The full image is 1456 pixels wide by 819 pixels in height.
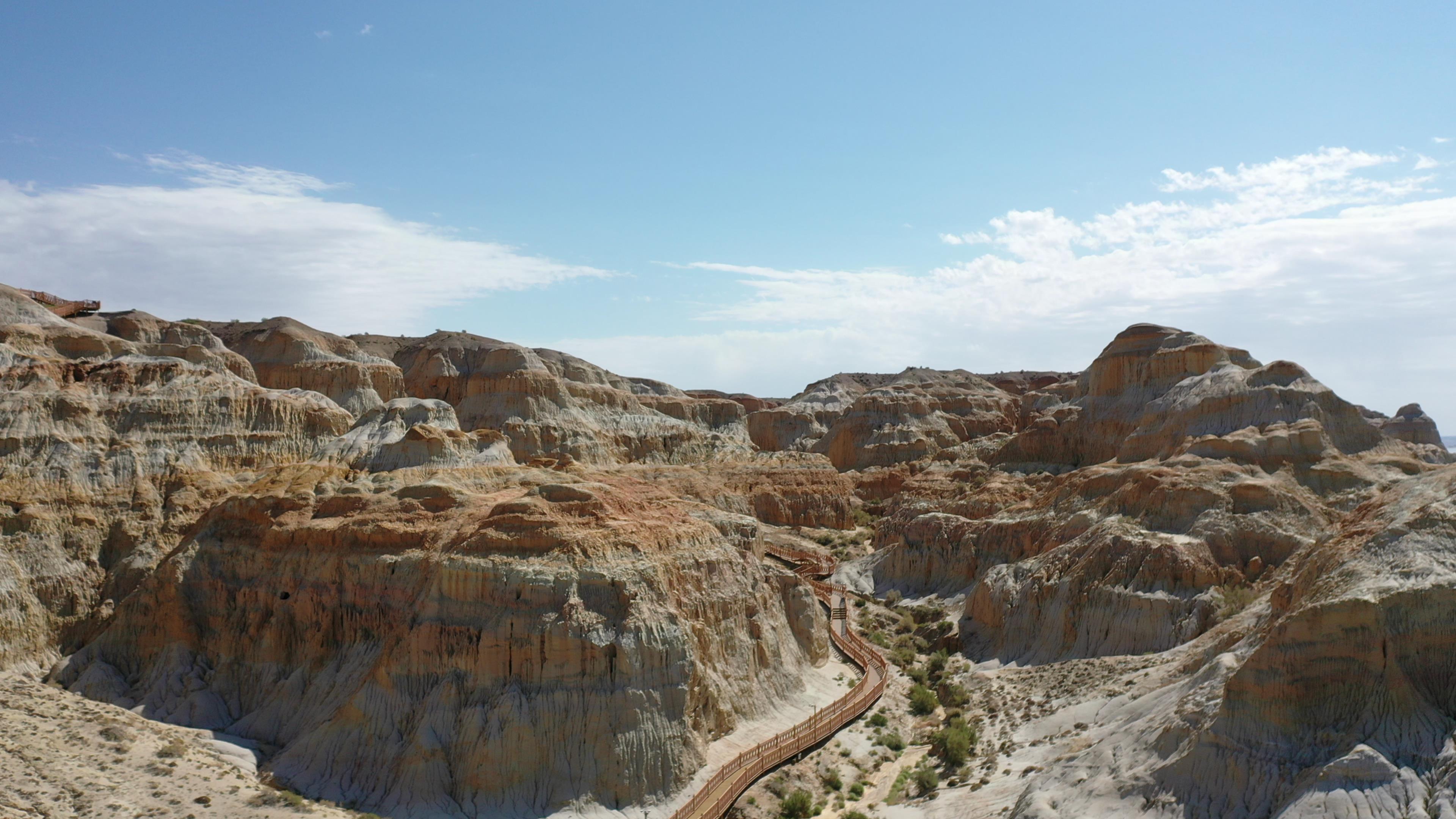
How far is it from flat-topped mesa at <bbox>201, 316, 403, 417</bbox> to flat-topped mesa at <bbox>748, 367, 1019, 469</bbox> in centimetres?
4116

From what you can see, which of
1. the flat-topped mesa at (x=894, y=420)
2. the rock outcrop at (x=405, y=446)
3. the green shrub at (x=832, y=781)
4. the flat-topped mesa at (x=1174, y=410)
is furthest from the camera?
the flat-topped mesa at (x=894, y=420)

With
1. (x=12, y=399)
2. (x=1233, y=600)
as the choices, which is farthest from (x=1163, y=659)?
(x=12, y=399)

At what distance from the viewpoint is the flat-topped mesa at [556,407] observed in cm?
8462

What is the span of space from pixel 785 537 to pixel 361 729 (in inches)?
1779

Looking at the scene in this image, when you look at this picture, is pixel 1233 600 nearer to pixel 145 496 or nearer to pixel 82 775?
pixel 82 775

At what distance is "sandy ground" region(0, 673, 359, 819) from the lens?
78.5 feet

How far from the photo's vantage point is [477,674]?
27.4m

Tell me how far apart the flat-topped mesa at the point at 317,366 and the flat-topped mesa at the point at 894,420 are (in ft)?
135

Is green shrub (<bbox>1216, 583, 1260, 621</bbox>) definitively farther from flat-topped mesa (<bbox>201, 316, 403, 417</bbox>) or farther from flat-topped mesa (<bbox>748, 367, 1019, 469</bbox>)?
flat-topped mesa (<bbox>201, 316, 403, 417</bbox>)

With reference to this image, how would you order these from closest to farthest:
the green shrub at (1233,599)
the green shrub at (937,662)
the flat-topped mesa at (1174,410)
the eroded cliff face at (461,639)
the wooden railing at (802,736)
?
1. the eroded cliff face at (461,639)
2. the wooden railing at (802,736)
3. the green shrub at (1233,599)
4. the green shrub at (937,662)
5. the flat-topped mesa at (1174,410)

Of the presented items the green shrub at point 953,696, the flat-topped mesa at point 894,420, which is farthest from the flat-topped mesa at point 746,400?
the green shrub at point 953,696

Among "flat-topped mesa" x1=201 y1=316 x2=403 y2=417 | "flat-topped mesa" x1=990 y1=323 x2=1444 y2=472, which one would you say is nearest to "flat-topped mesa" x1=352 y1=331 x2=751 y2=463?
"flat-topped mesa" x1=201 y1=316 x2=403 y2=417

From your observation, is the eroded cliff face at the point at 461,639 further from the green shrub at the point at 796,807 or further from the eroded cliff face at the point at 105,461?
the eroded cliff face at the point at 105,461

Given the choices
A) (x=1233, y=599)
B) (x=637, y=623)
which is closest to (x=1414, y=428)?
(x=1233, y=599)
